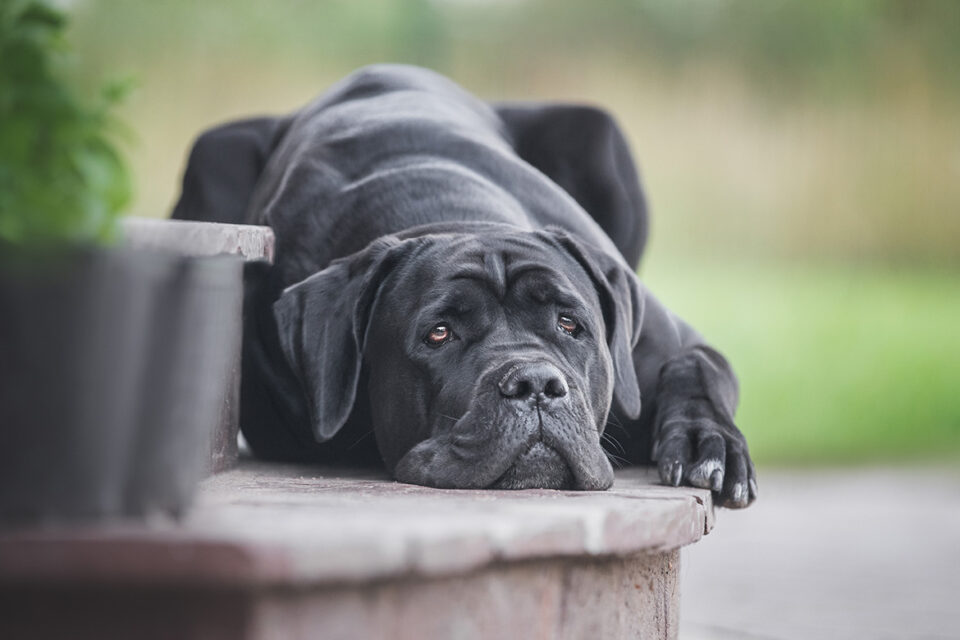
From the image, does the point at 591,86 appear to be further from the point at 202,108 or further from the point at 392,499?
the point at 392,499

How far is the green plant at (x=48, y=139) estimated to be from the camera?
1529mm

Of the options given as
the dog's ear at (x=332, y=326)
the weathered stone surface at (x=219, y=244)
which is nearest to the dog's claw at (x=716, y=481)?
the dog's ear at (x=332, y=326)

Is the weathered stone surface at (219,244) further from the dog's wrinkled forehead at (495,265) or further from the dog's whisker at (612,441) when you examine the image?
the dog's whisker at (612,441)

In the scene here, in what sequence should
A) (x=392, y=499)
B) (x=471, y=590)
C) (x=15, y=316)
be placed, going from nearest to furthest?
1. (x=15, y=316)
2. (x=471, y=590)
3. (x=392, y=499)

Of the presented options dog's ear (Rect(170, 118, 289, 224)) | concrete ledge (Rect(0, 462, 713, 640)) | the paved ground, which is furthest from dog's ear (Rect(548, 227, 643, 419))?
dog's ear (Rect(170, 118, 289, 224))

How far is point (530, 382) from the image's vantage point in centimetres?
245

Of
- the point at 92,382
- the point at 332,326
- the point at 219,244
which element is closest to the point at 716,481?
the point at 332,326

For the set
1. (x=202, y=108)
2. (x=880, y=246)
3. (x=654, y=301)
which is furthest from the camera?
(x=880, y=246)

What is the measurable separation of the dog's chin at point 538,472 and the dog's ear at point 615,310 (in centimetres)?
50

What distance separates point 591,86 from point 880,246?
2923mm

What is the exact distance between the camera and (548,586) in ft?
6.42

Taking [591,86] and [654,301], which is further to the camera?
[591,86]

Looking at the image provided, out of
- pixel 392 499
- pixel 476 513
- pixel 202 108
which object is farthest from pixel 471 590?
pixel 202 108

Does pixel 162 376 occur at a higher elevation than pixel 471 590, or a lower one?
higher
